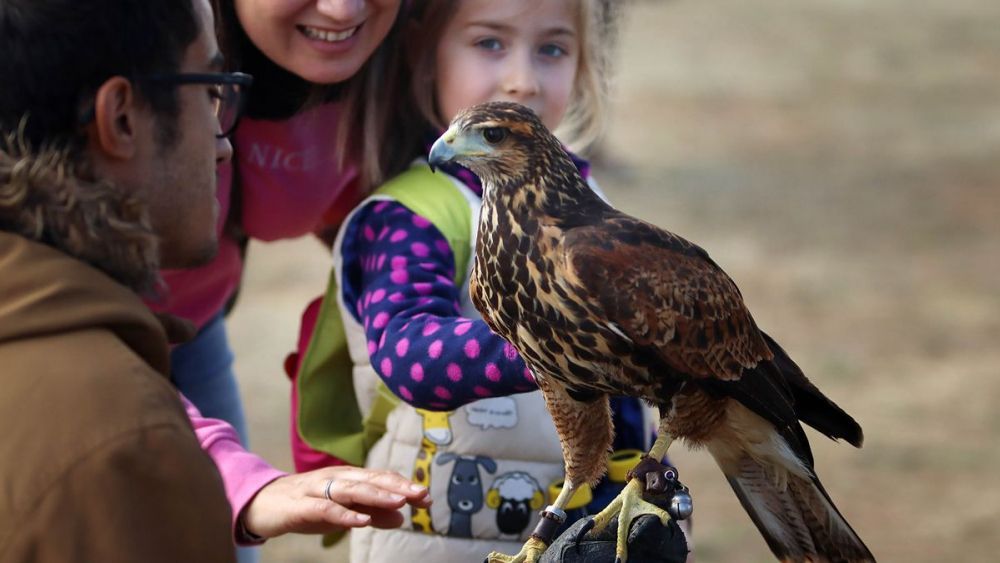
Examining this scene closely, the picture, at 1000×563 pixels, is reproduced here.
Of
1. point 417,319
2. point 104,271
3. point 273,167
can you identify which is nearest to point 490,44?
point 273,167

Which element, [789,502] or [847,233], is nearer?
[789,502]

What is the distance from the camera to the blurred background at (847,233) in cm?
679

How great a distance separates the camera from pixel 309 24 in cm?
275

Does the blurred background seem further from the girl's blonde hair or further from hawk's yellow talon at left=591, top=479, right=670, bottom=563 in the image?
hawk's yellow talon at left=591, top=479, right=670, bottom=563

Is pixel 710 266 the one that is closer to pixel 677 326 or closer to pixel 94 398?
pixel 677 326

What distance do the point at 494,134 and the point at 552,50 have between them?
0.86 m

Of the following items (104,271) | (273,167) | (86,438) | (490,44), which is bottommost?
(86,438)

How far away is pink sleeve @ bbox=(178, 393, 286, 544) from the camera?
2.38 m

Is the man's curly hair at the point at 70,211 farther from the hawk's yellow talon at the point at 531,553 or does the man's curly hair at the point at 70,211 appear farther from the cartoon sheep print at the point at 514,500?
the cartoon sheep print at the point at 514,500

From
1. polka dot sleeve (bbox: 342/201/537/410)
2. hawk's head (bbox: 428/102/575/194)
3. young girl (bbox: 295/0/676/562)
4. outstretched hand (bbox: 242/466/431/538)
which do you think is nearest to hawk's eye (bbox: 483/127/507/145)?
hawk's head (bbox: 428/102/575/194)

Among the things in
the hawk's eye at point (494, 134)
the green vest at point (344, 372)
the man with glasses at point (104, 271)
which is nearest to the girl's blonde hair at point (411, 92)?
the green vest at point (344, 372)

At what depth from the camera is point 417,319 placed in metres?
2.37

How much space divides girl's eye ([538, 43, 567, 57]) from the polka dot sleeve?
452mm

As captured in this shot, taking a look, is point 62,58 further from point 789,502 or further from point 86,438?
point 789,502
